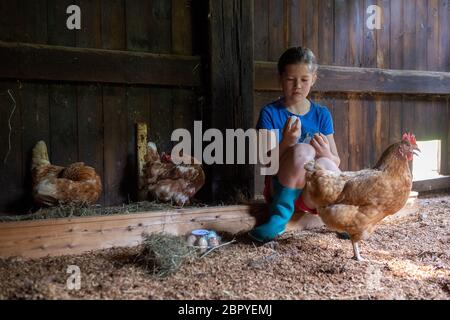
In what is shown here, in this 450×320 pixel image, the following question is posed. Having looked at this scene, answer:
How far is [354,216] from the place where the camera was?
2.28m

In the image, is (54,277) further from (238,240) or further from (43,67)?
(43,67)

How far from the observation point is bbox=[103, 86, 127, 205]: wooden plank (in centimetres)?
306

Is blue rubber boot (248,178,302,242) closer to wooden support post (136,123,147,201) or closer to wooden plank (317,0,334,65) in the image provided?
wooden support post (136,123,147,201)

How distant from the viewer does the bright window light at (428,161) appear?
473 centimetres

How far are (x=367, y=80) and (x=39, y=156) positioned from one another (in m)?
3.04

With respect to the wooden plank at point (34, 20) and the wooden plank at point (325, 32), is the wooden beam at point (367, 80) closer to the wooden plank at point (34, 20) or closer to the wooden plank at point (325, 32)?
the wooden plank at point (325, 32)

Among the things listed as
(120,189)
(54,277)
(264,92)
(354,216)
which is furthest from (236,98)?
(54,277)

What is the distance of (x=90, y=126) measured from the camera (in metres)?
3.01

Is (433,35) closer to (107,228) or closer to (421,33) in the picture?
(421,33)

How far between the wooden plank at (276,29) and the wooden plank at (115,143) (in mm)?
1373

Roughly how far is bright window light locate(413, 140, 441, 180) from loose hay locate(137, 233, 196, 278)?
11.1 feet

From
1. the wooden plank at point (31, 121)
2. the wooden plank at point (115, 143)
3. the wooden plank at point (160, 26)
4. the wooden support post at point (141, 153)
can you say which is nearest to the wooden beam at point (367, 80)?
the wooden plank at point (160, 26)

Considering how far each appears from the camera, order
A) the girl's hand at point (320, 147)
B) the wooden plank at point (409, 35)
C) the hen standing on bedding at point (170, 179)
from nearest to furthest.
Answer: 1. the girl's hand at point (320, 147)
2. the hen standing on bedding at point (170, 179)
3. the wooden plank at point (409, 35)

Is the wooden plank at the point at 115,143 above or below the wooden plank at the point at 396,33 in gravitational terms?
below
